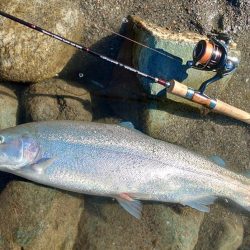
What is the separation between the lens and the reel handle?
3960mm

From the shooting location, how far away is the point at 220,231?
15.4 ft

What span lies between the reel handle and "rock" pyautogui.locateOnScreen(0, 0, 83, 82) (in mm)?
1294

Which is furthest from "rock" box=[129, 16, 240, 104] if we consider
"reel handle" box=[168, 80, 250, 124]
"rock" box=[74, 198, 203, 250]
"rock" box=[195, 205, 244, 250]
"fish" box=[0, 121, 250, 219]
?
"rock" box=[195, 205, 244, 250]

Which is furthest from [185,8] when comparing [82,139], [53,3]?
[82,139]

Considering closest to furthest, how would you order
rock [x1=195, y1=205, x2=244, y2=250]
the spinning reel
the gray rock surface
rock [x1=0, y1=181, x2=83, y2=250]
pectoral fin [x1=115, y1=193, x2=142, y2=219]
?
the spinning reel, rock [x1=0, y1=181, x2=83, y2=250], pectoral fin [x1=115, y1=193, x2=142, y2=219], the gray rock surface, rock [x1=195, y1=205, x2=244, y2=250]

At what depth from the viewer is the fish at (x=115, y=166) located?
153 inches

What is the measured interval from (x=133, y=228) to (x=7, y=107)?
1983mm

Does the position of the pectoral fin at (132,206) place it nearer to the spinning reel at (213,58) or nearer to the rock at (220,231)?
the rock at (220,231)

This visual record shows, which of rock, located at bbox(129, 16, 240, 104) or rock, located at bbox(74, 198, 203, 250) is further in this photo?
rock, located at bbox(74, 198, 203, 250)

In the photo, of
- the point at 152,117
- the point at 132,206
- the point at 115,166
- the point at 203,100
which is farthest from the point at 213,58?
the point at 132,206

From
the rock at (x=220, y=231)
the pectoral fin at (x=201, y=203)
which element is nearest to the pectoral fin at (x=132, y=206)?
the pectoral fin at (x=201, y=203)

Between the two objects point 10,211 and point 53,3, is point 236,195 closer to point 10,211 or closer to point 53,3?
point 10,211

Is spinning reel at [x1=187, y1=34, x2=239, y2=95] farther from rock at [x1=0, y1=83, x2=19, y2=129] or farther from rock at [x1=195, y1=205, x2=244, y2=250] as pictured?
rock at [x1=0, y1=83, x2=19, y2=129]

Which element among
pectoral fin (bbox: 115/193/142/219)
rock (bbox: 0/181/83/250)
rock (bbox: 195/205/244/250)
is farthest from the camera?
rock (bbox: 195/205/244/250)
